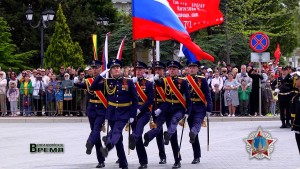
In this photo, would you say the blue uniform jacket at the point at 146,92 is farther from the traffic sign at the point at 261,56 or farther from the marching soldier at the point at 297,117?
the traffic sign at the point at 261,56

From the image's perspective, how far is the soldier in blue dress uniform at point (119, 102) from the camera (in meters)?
13.2

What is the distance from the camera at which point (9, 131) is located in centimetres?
2278

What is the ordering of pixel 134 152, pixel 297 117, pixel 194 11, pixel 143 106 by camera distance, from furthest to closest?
pixel 194 11, pixel 134 152, pixel 143 106, pixel 297 117

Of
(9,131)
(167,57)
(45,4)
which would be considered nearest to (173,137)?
(9,131)

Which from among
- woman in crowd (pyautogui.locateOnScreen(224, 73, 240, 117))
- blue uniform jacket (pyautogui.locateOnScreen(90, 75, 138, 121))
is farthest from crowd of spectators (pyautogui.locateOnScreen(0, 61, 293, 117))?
blue uniform jacket (pyautogui.locateOnScreen(90, 75, 138, 121))

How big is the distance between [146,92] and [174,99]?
53 centimetres

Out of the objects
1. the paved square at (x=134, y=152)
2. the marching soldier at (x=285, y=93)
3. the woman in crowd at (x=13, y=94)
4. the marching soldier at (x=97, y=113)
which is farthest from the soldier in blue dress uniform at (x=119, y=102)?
the woman in crowd at (x=13, y=94)

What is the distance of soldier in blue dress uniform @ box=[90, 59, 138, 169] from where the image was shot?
43.5 feet

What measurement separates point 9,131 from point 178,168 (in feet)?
33.0

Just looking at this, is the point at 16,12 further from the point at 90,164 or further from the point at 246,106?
the point at 90,164

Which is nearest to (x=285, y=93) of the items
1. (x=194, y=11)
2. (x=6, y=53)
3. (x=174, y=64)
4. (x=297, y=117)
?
(x=194, y=11)

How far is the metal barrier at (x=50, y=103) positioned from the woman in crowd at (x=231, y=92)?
4839mm

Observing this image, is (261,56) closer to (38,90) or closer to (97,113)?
(38,90)

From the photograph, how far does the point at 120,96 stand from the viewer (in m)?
13.4
